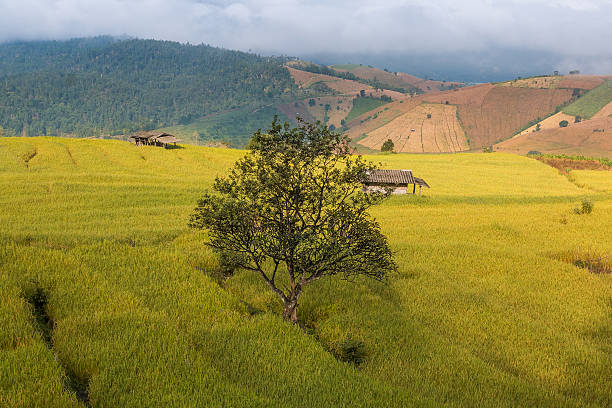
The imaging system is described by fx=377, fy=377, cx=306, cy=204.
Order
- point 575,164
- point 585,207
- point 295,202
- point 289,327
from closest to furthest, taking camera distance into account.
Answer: point 289,327
point 295,202
point 585,207
point 575,164

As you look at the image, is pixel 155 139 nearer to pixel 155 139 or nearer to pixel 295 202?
pixel 155 139

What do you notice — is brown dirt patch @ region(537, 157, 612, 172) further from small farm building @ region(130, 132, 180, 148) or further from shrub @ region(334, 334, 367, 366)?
shrub @ region(334, 334, 367, 366)

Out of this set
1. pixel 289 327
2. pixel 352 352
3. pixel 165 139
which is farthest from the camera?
pixel 165 139

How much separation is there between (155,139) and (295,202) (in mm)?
81148

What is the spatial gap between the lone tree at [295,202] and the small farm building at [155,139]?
78714 millimetres

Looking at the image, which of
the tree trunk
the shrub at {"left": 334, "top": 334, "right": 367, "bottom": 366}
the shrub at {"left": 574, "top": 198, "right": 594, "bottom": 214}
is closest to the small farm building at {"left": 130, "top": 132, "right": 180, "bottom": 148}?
the shrub at {"left": 574, "top": 198, "right": 594, "bottom": 214}

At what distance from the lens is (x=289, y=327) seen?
12.6m

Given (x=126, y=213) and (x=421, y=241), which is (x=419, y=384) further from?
(x=126, y=213)

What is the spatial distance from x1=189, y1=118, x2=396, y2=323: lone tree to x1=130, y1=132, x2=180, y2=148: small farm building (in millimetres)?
78714

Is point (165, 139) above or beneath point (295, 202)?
beneath

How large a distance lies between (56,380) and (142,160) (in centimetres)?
6746

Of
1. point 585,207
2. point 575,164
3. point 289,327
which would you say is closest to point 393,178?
point 585,207

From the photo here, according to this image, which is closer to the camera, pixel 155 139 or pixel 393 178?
pixel 393 178

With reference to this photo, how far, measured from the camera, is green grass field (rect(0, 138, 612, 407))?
923cm
